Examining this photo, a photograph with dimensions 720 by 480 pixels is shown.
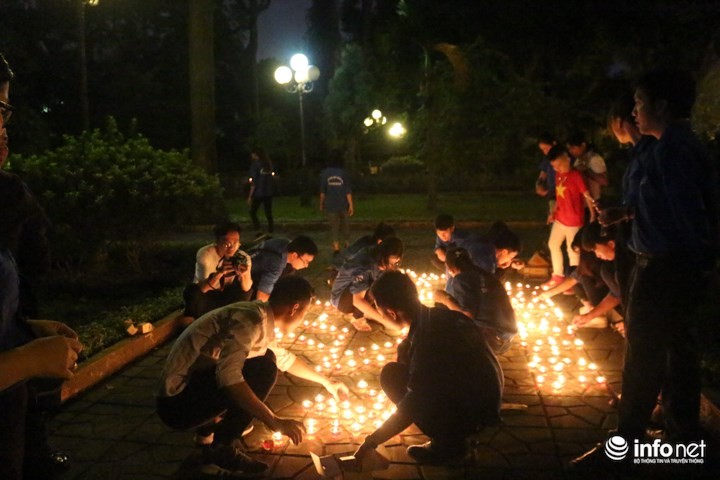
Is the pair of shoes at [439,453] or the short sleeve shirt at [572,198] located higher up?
the short sleeve shirt at [572,198]

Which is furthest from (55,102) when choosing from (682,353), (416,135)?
(682,353)

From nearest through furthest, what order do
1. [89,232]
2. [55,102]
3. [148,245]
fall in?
[89,232] < [148,245] < [55,102]

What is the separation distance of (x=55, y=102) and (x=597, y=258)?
2331 cm

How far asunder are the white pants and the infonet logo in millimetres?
3958

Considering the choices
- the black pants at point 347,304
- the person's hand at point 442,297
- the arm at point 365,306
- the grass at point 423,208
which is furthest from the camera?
the grass at point 423,208

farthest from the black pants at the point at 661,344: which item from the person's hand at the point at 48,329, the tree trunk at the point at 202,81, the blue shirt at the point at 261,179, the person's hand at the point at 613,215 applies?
Answer: the tree trunk at the point at 202,81

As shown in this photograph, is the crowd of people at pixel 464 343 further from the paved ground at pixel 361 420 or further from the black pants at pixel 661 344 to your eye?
the paved ground at pixel 361 420

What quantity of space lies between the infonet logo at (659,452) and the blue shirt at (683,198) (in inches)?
42.8

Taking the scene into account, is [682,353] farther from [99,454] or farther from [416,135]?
[416,135]

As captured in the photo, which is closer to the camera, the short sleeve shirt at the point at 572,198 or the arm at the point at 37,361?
the arm at the point at 37,361

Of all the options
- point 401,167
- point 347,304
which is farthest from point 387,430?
point 401,167

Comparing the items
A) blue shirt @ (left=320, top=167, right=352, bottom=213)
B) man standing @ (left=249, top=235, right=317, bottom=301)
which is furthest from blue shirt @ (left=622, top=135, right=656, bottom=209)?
blue shirt @ (left=320, top=167, right=352, bottom=213)

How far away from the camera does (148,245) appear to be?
9.51 metres

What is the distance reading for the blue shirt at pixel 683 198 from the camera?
→ 3.24 metres
